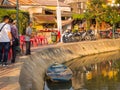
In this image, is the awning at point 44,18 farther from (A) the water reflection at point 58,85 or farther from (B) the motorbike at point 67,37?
(A) the water reflection at point 58,85

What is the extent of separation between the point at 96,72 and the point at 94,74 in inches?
36.8

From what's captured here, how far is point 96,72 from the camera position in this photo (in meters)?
23.4

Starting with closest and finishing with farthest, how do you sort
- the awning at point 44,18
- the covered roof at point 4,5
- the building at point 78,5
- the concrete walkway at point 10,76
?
the concrete walkway at point 10,76, the covered roof at point 4,5, the awning at point 44,18, the building at point 78,5

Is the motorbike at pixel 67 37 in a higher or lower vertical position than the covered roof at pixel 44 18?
lower

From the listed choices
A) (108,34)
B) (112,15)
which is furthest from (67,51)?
(112,15)

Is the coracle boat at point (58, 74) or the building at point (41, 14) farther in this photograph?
the building at point (41, 14)

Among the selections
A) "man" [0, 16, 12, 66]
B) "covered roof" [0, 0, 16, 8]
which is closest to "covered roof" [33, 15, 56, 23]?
"covered roof" [0, 0, 16, 8]

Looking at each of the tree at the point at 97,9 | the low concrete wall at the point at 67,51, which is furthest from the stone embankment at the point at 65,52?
the tree at the point at 97,9

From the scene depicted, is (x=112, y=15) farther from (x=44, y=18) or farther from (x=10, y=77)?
(x=10, y=77)

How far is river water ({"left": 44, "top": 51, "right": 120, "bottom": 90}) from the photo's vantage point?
58.1 feet

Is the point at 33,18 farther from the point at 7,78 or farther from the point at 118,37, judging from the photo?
the point at 7,78

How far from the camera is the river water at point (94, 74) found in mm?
17703

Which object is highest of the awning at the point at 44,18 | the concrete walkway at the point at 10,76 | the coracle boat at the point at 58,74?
Answer: the awning at the point at 44,18

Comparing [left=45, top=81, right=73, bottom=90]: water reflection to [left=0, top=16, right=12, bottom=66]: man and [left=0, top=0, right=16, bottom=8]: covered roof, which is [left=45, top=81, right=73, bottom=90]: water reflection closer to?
[left=0, top=16, right=12, bottom=66]: man
